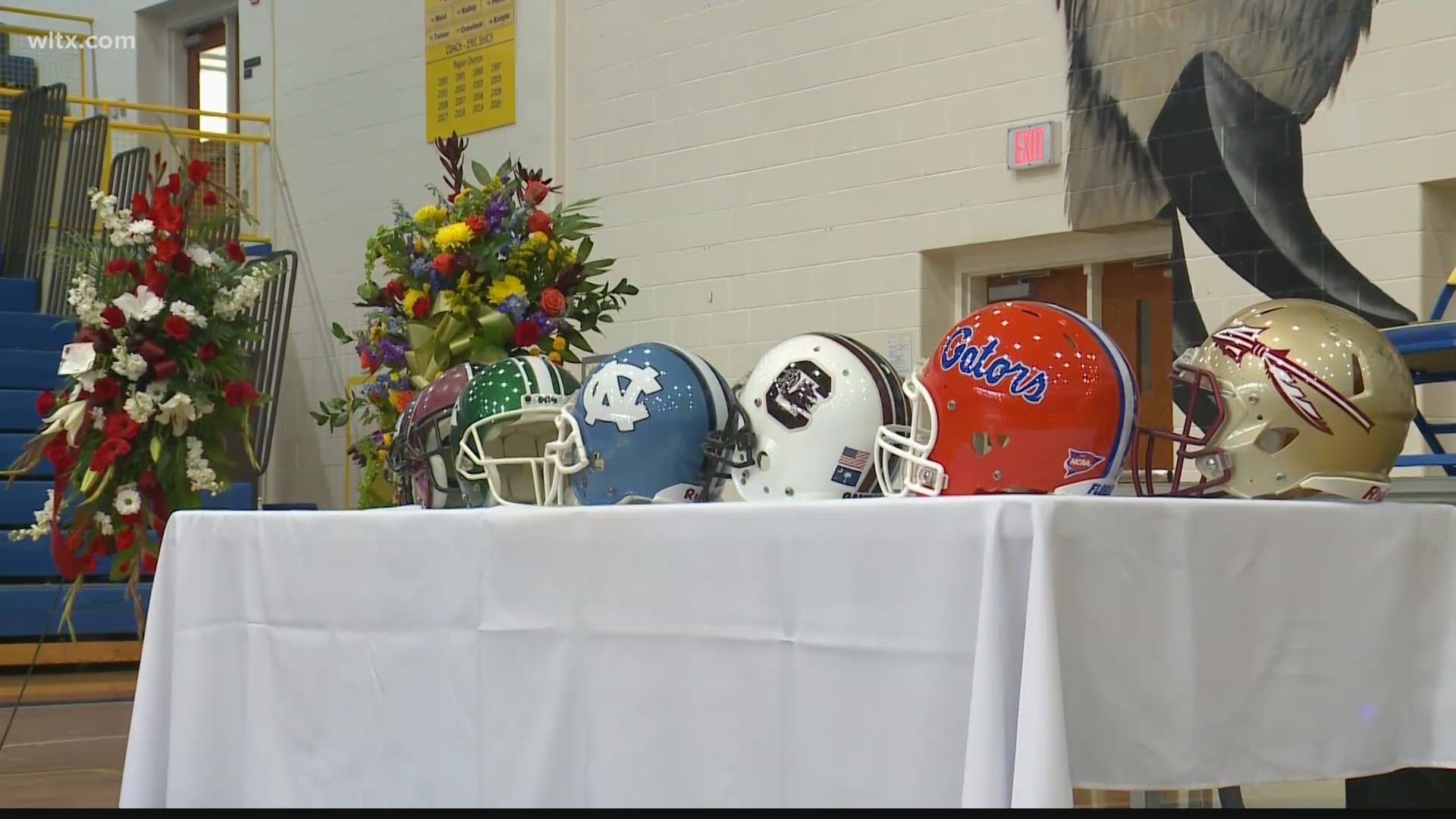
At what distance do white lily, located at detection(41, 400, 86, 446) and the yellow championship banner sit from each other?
10.3 feet

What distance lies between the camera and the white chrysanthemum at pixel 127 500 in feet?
14.9

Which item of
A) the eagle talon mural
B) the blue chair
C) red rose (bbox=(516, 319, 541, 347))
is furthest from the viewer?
the eagle talon mural

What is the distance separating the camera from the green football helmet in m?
1.87

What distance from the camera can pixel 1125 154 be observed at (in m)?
5.05

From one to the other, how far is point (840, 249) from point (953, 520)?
182 inches

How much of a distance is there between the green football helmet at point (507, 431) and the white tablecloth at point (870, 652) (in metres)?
0.16

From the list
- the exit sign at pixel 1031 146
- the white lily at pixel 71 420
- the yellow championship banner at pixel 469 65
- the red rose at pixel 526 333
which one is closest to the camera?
the red rose at pixel 526 333

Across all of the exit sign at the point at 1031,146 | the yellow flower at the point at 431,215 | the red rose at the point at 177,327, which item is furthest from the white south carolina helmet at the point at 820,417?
the exit sign at the point at 1031,146

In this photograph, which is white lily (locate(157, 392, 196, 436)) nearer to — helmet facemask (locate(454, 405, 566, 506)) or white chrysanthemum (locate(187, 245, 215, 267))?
white chrysanthemum (locate(187, 245, 215, 267))

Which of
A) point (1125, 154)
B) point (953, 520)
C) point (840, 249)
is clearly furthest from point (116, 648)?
point (953, 520)

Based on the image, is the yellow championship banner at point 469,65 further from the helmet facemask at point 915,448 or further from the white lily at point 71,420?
the helmet facemask at point 915,448

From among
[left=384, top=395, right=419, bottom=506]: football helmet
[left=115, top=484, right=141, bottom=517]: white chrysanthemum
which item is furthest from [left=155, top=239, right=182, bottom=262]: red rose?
[left=384, top=395, right=419, bottom=506]: football helmet

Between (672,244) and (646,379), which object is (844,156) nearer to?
(672,244)

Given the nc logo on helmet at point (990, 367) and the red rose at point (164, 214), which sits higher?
the red rose at point (164, 214)
